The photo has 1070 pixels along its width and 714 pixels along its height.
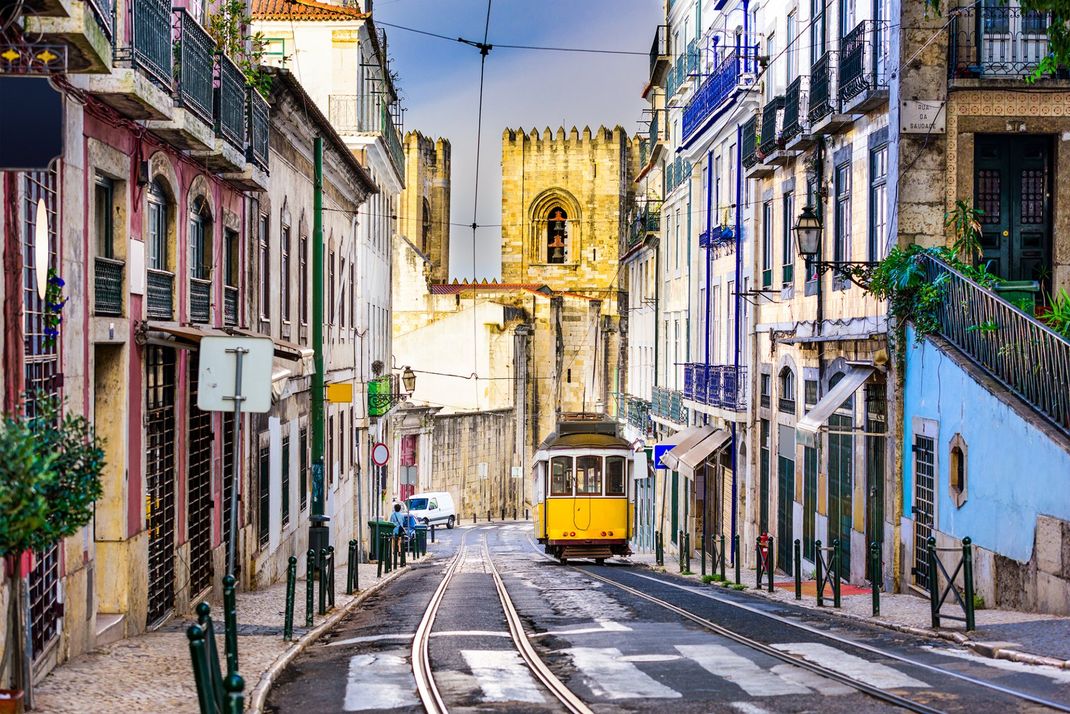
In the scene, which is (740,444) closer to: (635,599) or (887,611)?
(635,599)

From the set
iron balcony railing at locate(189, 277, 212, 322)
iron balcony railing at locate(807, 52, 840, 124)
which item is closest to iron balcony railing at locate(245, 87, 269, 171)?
iron balcony railing at locate(189, 277, 212, 322)

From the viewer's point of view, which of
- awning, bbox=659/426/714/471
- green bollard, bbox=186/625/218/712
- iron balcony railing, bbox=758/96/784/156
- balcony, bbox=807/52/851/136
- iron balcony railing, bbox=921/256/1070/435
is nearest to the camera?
green bollard, bbox=186/625/218/712

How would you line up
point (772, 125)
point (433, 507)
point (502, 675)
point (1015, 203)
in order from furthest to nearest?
point (433, 507) → point (772, 125) → point (1015, 203) → point (502, 675)

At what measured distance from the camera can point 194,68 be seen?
1459 cm

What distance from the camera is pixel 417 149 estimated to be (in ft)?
283

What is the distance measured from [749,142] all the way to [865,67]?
9.70 m

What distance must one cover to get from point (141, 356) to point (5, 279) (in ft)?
13.9

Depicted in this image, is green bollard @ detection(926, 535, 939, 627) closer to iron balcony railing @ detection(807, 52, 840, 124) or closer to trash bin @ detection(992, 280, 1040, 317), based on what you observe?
trash bin @ detection(992, 280, 1040, 317)

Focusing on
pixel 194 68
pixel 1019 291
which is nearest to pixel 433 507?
pixel 1019 291

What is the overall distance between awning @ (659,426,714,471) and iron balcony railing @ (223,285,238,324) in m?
13.8

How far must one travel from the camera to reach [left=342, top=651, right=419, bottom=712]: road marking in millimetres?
9523

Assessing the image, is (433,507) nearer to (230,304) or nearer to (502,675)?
(230,304)

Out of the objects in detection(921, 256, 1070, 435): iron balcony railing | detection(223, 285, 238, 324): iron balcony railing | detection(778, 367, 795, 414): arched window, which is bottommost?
detection(778, 367, 795, 414): arched window

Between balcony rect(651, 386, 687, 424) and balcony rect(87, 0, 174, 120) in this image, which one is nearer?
balcony rect(87, 0, 174, 120)
